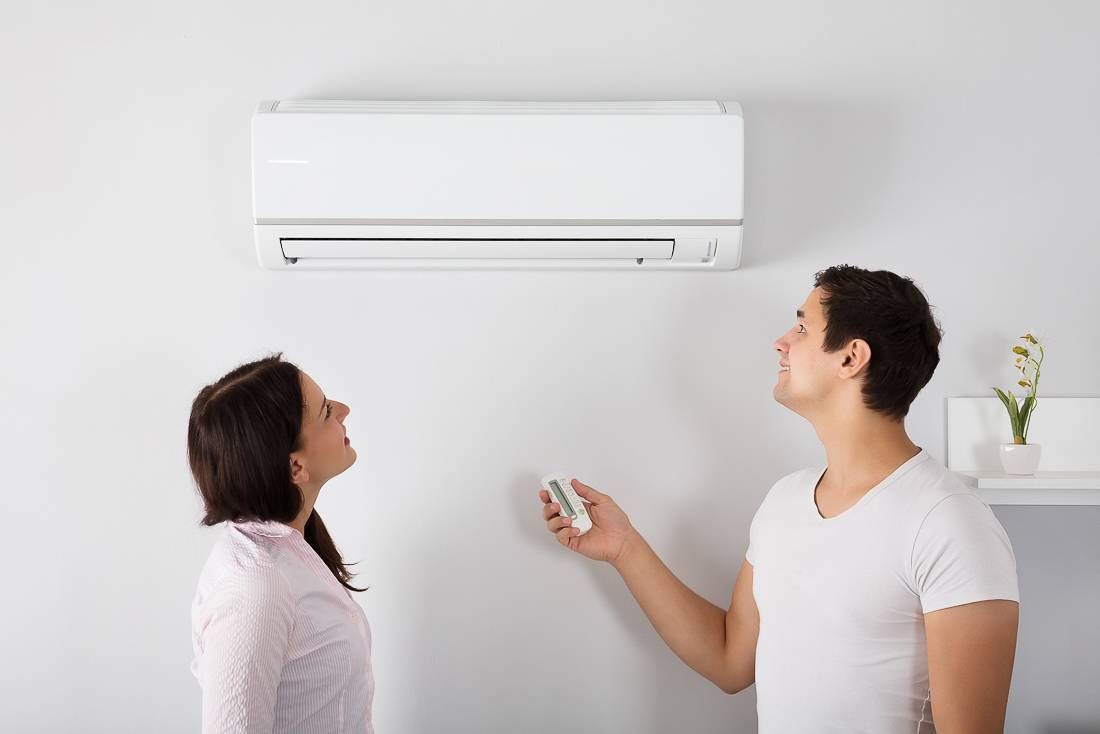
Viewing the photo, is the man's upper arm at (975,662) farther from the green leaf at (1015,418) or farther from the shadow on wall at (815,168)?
the shadow on wall at (815,168)

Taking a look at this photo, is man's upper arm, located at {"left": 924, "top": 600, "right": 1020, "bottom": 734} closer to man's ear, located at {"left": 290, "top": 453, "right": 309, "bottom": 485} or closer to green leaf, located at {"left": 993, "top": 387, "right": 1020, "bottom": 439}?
green leaf, located at {"left": 993, "top": 387, "right": 1020, "bottom": 439}

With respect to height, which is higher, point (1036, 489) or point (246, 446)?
point (246, 446)

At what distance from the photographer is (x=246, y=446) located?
1.07m

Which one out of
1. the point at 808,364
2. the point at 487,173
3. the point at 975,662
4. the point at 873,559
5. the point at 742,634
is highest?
the point at 487,173

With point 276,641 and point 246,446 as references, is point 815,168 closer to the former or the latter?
point 246,446

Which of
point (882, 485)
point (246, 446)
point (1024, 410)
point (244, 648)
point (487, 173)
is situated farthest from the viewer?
point (1024, 410)

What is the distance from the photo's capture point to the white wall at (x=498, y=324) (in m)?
1.47

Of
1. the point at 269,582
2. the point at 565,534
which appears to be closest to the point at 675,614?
the point at 565,534

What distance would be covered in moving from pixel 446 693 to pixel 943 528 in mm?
901

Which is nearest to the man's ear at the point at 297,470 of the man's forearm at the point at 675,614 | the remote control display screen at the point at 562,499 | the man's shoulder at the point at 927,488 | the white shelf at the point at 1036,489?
the remote control display screen at the point at 562,499

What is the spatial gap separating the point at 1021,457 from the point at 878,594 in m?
0.48

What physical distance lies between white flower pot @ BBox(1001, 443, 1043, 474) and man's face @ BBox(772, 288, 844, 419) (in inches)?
16.5

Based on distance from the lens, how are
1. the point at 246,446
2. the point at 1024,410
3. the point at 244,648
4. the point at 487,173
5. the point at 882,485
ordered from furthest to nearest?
the point at 1024,410 → the point at 487,173 → the point at 882,485 → the point at 246,446 → the point at 244,648

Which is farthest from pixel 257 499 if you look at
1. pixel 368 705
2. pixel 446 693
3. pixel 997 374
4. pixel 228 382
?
pixel 997 374
